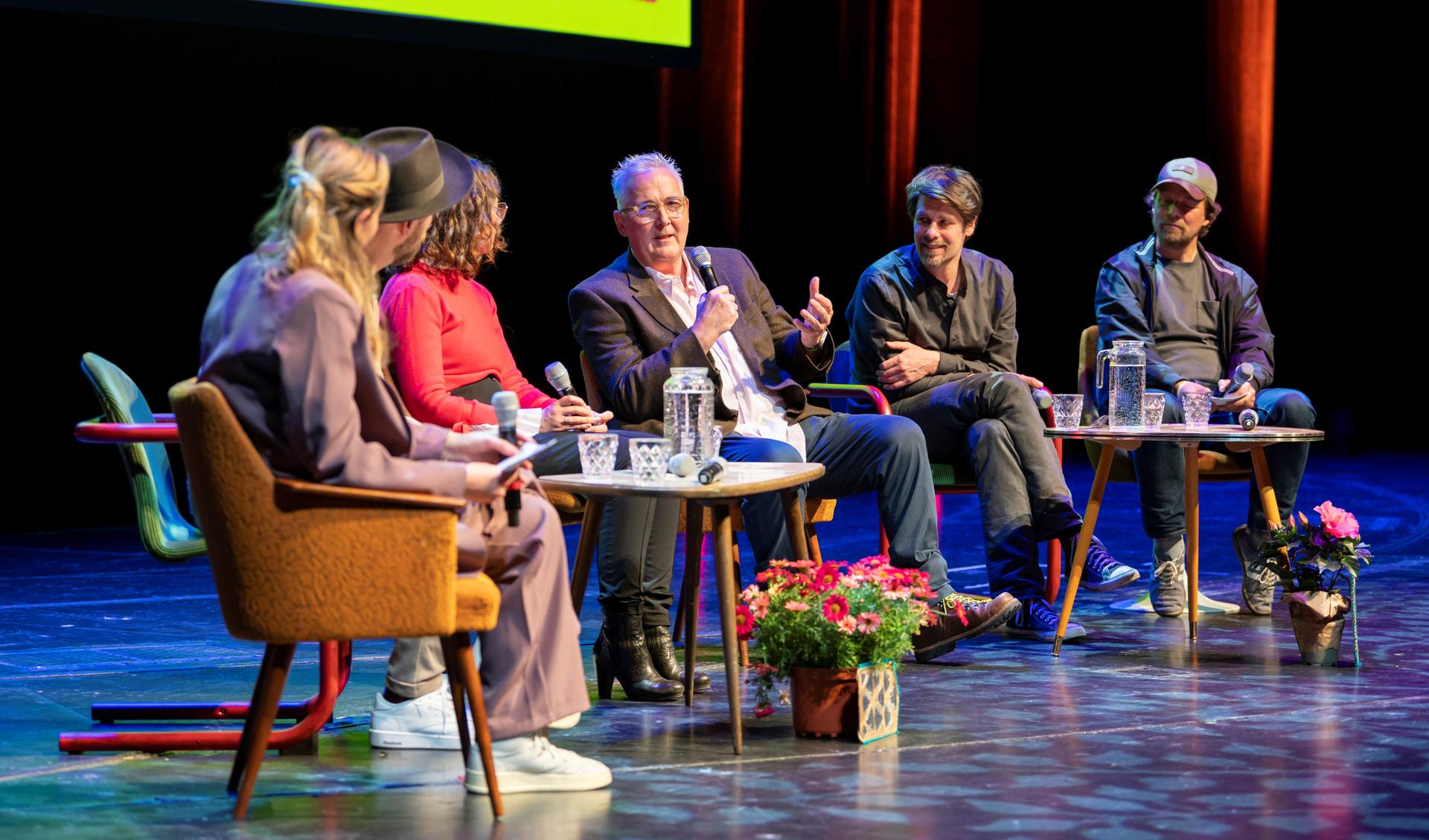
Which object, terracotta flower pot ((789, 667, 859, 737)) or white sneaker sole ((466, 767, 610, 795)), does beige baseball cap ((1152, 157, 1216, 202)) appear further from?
white sneaker sole ((466, 767, 610, 795))

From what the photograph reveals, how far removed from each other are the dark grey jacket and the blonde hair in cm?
278

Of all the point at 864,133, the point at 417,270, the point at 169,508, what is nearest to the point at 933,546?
the point at 417,270

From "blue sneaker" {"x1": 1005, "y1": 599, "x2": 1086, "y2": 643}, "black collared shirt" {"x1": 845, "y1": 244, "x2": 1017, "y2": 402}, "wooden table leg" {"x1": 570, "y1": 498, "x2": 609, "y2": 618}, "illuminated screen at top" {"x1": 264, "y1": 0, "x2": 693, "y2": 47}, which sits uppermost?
"illuminated screen at top" {"x1": 264, "y1": 0, "x2": 693, "y2": 47}

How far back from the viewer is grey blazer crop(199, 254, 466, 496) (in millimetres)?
2357

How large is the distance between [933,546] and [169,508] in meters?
1.69

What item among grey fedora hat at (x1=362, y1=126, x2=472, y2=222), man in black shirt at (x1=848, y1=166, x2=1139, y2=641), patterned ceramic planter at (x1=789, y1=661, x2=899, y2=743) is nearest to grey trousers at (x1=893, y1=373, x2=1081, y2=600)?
man in black shirt at (x1=848, y1=166, x2=1139, y2=641)

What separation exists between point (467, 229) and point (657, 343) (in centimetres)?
51

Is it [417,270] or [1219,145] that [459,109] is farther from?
[1219,145]

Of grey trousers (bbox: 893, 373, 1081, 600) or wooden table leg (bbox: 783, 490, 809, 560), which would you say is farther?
grey trousers (bbox: 893, 373, 1081, 600)

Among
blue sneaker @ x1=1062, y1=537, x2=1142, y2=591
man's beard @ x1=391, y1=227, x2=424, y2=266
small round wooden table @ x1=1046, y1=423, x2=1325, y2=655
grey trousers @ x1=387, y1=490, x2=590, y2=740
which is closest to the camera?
grey trousers @ x1=387, y1=490, x2=590, y2=740

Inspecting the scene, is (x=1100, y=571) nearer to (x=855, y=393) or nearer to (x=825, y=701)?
(x=855, y=393)

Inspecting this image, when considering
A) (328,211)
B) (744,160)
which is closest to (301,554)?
(328,211)

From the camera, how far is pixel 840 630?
9.86 ft

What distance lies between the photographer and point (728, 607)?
9.84 ft
